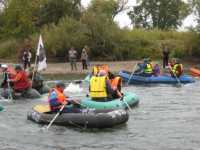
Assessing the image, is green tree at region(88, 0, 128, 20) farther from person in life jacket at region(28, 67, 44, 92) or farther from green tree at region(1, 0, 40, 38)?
person in life jacket at region(28, 67, 44, 92)

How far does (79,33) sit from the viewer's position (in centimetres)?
4466

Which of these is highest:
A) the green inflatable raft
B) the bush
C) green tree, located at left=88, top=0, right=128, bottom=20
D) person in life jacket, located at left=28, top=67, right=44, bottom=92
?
green tree, located at left=88, top=0, right=128, bottom=20

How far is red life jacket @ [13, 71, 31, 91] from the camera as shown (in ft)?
77.7

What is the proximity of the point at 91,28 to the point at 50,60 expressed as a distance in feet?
12.1

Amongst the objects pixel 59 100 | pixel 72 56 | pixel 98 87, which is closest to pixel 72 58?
pixel 72 56

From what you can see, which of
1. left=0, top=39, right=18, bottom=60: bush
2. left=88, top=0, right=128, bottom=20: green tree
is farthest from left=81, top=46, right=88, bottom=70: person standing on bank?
A: left=88, top=0, right=128, bottom=20: green tree

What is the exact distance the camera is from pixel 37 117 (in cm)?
1869

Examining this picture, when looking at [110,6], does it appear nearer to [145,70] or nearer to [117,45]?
[117,45]

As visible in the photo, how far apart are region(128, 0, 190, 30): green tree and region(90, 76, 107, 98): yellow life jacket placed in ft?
163

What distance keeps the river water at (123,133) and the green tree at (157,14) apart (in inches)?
1899

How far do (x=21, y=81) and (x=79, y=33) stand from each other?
69.5ft

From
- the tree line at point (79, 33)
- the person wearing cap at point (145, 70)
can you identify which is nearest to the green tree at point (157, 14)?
the tree line at point (79, 33)

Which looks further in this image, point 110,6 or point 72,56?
point 110,6

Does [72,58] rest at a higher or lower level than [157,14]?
lower
